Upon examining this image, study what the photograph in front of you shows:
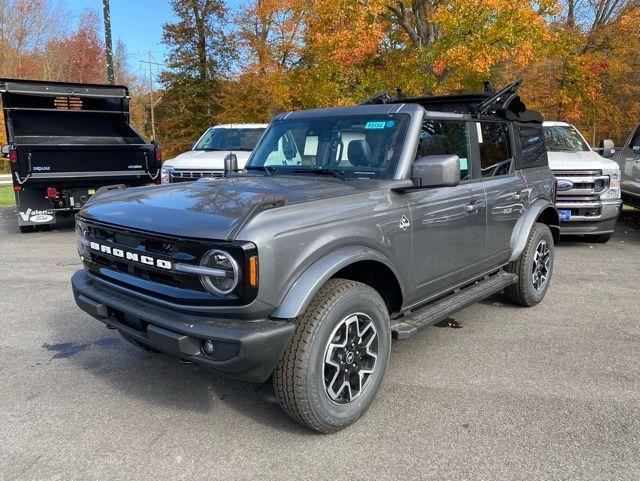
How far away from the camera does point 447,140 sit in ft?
13.0

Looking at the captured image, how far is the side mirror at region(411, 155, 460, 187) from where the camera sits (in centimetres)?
322

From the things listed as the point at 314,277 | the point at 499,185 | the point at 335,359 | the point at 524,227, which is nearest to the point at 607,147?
the point at 524,227

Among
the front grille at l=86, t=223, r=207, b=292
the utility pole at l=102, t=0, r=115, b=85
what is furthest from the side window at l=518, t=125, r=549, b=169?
the utility pole at l=102, t=0, r=115, b=85

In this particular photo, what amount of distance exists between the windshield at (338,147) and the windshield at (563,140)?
6.41m

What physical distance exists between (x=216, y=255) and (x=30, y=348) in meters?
2.66

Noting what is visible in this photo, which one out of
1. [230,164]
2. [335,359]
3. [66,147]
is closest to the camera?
[335,359]

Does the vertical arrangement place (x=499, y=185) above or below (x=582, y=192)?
above

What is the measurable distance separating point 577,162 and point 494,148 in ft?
14.6

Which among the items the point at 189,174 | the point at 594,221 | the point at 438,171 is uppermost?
the point at 189,174

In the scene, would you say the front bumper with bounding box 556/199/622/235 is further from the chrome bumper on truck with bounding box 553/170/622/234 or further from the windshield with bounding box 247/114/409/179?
the windshield with bounding box 247/114/409/179

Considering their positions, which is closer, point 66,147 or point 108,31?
point 66,147

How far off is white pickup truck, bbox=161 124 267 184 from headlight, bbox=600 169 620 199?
581 centimetres

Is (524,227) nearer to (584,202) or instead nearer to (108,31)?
(584,202)

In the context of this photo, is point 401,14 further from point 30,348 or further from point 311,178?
point 30,348
